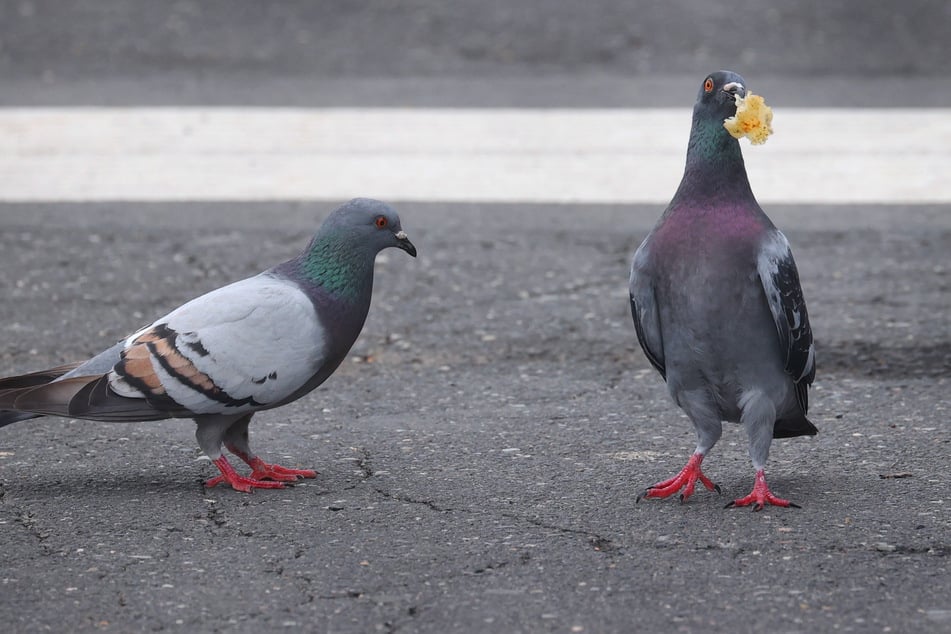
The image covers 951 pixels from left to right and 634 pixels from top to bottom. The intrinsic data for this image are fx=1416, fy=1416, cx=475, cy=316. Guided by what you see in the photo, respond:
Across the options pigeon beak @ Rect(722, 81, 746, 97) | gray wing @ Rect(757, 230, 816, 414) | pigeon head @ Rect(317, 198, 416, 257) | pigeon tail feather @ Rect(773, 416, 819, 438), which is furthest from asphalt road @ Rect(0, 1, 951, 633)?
pigeon beak @ Rect(722, 81, 746, 97)

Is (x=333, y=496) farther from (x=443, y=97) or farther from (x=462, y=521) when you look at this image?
(x=443, y=97)

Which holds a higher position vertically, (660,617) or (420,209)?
(420,209)

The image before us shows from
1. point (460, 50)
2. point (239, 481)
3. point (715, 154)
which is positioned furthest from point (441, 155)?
point (715, 154)

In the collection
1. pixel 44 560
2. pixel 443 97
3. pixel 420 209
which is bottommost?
pixel 44 560

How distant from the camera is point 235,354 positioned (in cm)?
407

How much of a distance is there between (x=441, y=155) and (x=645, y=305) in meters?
5.11

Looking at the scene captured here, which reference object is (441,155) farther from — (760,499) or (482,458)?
(760,499)

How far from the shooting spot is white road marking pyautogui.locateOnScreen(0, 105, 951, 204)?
325 inches

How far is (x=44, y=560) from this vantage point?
3672 mm

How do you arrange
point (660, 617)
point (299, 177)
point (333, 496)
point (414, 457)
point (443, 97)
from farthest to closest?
point (443, 97) → point (299, 177) → point (414, 457) → point (333, 496) → point (660, 617)

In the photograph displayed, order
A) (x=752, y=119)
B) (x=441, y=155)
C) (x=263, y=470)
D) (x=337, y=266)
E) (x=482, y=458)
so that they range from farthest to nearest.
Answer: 1. (x=441, y=155)
2. (x=482, y=458)
3. (x=263, y=470)
4. (x=337, y=266)
5. (x=752, y=119)

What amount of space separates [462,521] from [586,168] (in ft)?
16.6

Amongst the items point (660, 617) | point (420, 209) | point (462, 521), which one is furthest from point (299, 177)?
point (660, 617)

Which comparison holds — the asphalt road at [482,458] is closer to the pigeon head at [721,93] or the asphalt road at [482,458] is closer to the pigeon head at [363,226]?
the pigeon head at [363,226]
